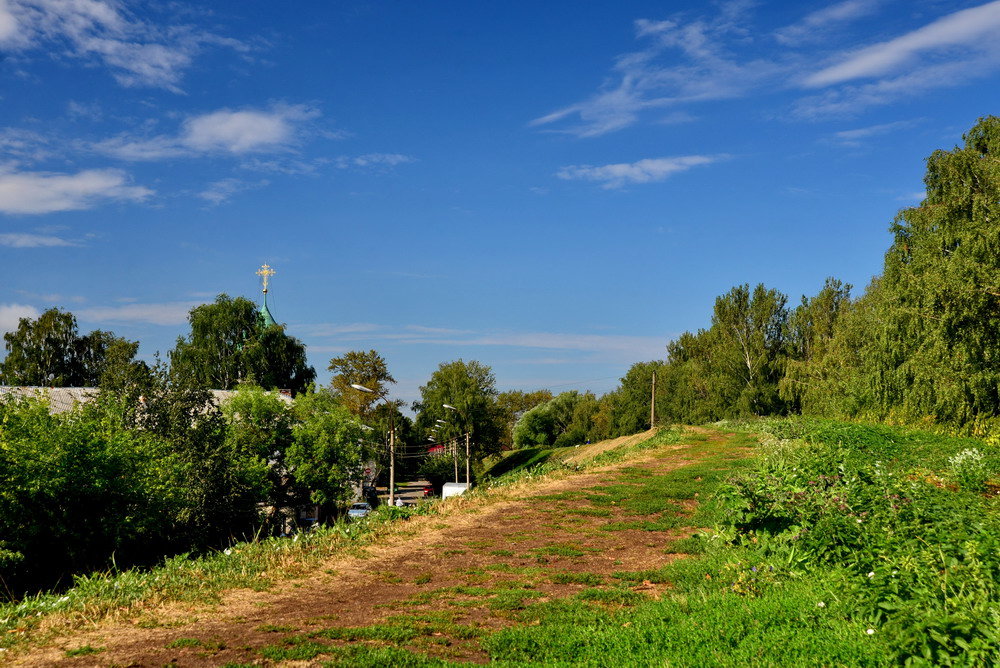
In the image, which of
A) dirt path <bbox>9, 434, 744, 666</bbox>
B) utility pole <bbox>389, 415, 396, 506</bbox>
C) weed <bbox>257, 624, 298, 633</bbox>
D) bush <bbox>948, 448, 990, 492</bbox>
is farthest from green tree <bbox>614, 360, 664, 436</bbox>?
weed <bbox>257, 624, 298, 633</bbox>

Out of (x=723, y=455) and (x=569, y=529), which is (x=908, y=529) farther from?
(x=723, y=455)

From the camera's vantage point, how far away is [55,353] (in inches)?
2613

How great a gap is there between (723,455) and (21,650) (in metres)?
19.6

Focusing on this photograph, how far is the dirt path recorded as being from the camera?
614cm

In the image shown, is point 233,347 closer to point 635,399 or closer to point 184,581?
point 635,399

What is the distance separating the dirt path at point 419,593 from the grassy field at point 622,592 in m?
0.03

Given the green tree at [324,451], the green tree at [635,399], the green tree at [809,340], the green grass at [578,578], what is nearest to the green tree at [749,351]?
the green tree at [809,340]

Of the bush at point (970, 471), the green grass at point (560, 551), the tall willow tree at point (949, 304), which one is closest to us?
the green grass at point (560, 551)

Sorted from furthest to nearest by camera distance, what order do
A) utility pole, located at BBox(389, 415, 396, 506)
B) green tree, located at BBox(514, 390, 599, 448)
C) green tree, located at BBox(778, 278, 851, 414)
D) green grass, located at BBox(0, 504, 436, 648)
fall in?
green tree, located at BBox(514, 390, 599, 448), green tree, located at BBox(778, 278, 851, 414), utility pole, located at BBox(389, 415, 396, 506), green grass, located at BBox(0, 504, 436, 648)

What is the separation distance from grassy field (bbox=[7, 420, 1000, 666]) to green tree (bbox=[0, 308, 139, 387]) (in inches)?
2444

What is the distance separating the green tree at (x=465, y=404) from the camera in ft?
221

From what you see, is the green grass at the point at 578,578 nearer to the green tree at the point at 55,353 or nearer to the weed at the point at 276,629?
the weed at the point at 276,629

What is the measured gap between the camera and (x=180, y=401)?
33188 millimetres

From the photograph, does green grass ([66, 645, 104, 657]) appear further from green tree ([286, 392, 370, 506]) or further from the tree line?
green tree ([286, 392, 370, 506])
